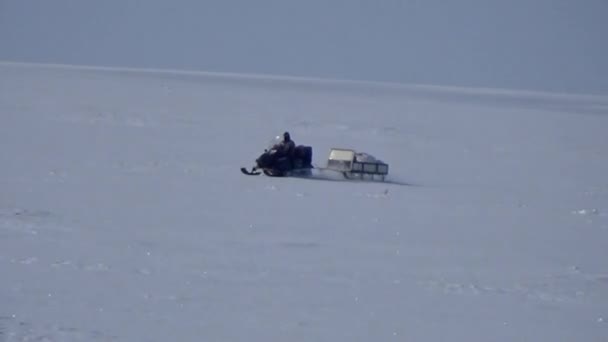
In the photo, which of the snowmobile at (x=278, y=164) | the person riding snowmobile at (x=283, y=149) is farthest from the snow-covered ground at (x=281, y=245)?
the person riding snowmobile at (x=283, y=149)

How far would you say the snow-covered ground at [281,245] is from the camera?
6.29 m

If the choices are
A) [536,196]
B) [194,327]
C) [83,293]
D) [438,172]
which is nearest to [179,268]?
[83,293]

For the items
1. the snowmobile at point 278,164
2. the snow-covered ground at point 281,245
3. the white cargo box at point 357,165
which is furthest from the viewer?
the white cargo box at point 357,165

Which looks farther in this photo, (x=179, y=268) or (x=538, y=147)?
(x=538, y=147)

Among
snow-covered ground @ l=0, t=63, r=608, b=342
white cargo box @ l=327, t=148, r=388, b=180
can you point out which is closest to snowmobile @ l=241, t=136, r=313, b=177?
snow-covered ground @ l=0, t=63, r=608, b=342

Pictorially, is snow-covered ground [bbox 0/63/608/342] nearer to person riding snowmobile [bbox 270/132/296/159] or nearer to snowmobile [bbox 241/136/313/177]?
snowmobile [bbox 241/136/313/177]

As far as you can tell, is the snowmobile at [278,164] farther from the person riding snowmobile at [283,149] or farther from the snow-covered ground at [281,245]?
the snow-covered ground at [281,245]

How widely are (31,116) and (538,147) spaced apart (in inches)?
334

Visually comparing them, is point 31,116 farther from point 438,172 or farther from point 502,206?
point 502,206

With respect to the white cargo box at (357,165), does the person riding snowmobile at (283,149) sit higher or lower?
higher

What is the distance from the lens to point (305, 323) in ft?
20.5

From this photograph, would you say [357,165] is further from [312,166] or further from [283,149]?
[283,149]

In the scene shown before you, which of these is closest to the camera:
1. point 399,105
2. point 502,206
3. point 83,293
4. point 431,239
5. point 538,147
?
point 83,293

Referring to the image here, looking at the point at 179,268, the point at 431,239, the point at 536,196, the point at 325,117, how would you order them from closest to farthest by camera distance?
the point at 179,268 → the point at 431,239 → the point at 536,196 → the point at 325,117
